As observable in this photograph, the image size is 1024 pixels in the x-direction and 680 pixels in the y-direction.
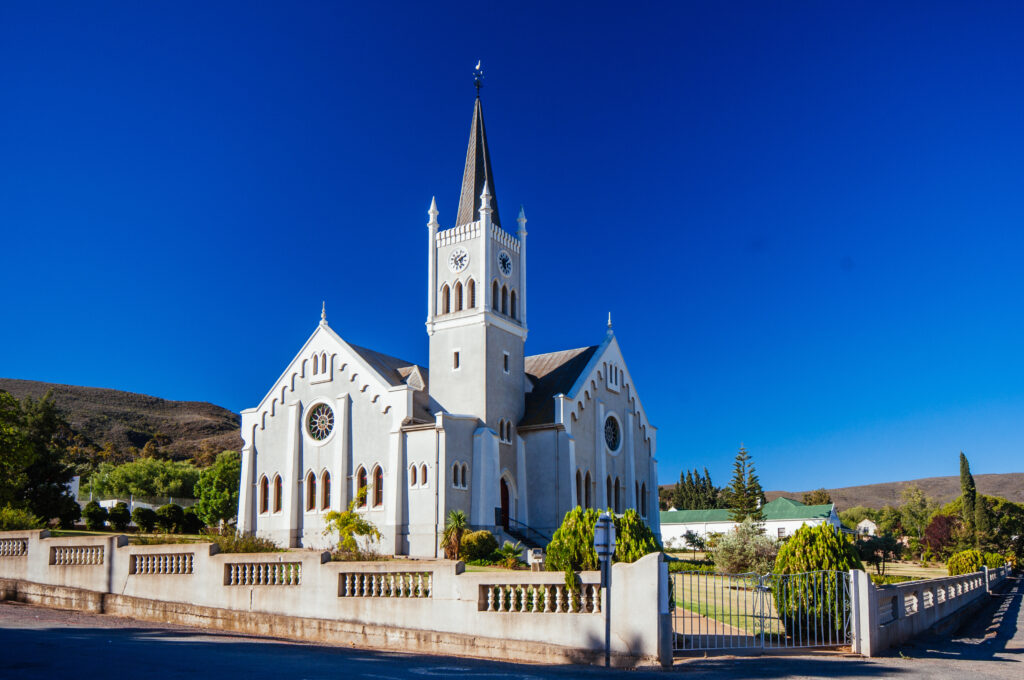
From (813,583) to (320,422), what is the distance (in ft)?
97.6

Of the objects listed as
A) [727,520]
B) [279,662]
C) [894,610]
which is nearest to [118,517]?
[279,662]

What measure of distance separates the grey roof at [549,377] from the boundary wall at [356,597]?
2512 cm

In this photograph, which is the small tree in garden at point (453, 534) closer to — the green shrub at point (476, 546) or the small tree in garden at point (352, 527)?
the green shrub at point (476, 546)

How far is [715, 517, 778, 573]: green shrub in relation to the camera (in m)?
33.7

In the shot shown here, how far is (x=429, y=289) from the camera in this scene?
43125 millimetres

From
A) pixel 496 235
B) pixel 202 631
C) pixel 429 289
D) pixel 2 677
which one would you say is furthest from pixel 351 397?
pixel 2 677

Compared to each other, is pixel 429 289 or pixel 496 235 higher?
pixel 496 235

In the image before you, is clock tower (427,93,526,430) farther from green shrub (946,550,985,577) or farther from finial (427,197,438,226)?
green shrub (946,550,985,577)

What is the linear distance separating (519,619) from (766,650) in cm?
458

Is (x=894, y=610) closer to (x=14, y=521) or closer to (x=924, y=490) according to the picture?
(x=14, y=521)

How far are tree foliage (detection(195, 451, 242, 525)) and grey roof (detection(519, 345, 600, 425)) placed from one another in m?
26.1

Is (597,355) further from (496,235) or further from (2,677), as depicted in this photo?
(2,677)

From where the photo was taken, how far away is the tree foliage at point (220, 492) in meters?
62.8

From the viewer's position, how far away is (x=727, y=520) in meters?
81.2
